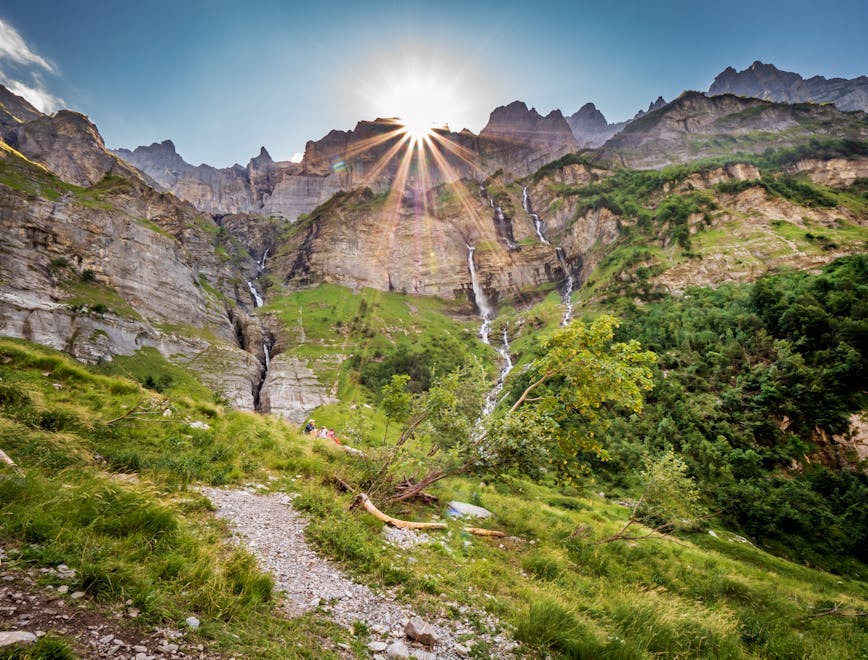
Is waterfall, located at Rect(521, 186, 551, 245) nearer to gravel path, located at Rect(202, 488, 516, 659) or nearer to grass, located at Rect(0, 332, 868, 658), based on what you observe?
grass, located at Rect(0, 332, 868, 658)

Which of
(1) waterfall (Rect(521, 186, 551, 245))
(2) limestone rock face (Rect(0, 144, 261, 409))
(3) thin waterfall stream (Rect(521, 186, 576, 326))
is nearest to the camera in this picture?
(2) limestone rock face (Rect(0, 144, 261, 409))

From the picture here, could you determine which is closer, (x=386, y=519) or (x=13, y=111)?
(x=386, y=519)

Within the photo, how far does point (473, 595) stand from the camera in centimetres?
625

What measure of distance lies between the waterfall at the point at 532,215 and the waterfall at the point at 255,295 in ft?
328

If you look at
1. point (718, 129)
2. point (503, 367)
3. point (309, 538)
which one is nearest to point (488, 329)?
point (503, 367)

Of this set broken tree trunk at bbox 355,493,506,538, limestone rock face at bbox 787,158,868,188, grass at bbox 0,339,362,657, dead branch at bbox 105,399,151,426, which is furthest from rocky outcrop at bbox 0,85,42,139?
limestone rock face at bbox 787,158,868,188

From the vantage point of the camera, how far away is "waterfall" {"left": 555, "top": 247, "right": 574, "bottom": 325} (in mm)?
84188

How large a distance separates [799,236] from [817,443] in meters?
58.8

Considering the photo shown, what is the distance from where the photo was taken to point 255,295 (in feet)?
371

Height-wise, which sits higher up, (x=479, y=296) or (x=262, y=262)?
(x=262, y=262)

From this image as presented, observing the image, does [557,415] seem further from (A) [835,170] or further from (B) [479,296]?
(A) [835,170]

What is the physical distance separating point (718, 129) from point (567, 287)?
14282 centimetres

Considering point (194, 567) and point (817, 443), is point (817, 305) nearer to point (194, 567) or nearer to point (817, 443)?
point (817, 443)

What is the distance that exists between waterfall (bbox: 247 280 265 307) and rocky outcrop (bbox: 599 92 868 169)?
163m
